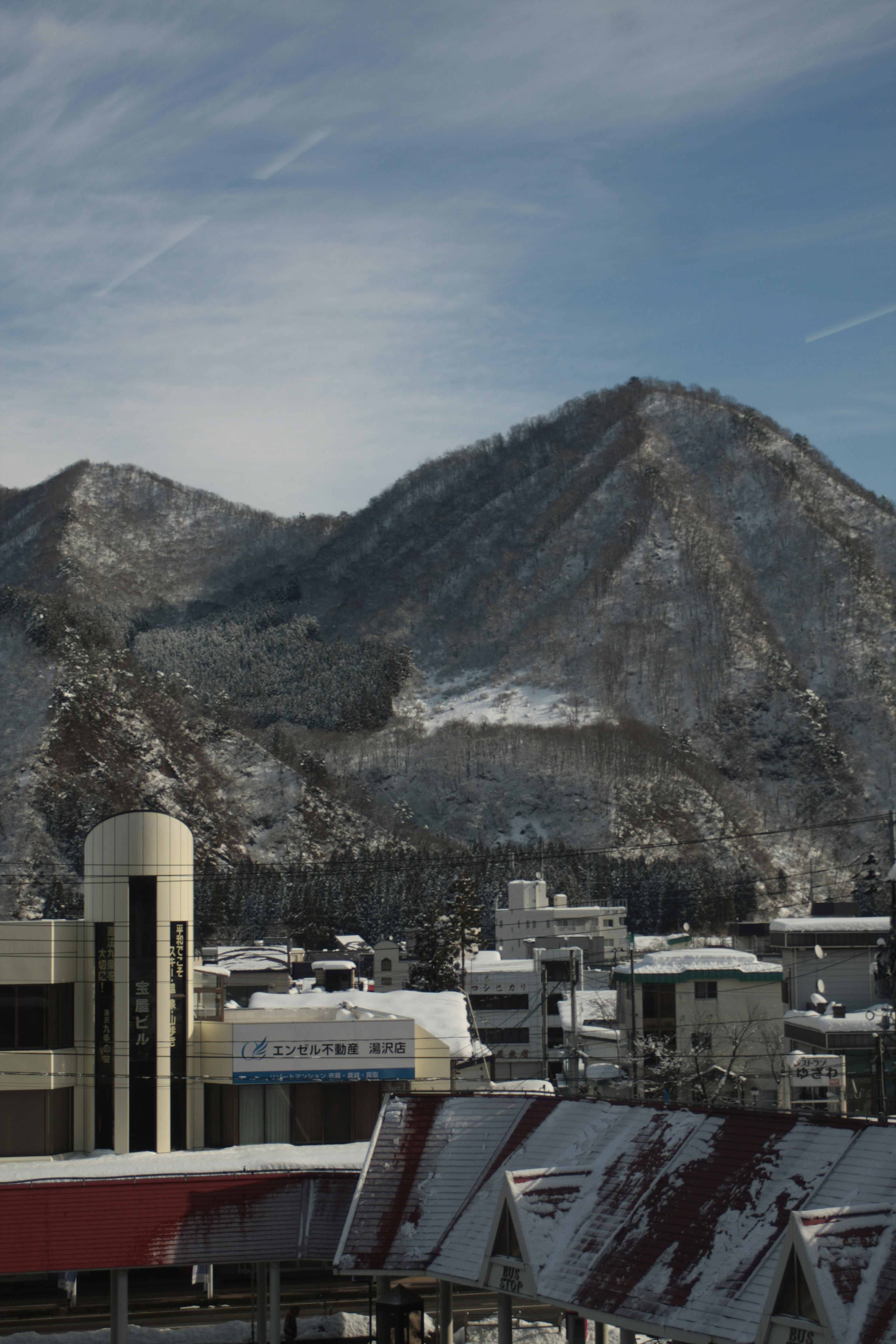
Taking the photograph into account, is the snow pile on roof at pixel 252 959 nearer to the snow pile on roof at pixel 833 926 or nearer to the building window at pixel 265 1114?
the snow pile on roof at pixel 833 926

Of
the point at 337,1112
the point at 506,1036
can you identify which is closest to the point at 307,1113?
the point at 337,1112

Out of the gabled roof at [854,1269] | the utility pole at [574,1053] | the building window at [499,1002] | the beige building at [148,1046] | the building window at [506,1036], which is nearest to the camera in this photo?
the gabled roof at [854,1269]

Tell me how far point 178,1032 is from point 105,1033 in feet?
Result: 7.32

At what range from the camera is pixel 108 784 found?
168750 mm

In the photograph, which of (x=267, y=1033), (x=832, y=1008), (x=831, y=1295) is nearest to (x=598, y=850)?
(x=832, y=1008)

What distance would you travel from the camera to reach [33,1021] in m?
42.4

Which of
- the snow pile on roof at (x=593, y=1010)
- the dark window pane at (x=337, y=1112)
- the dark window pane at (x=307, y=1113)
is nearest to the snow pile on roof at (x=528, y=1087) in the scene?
the dark window pane at (x=337, y=1112)

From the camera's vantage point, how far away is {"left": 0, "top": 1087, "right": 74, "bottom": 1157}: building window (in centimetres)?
4156

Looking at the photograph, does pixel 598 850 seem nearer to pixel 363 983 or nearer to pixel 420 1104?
pixel 363 983

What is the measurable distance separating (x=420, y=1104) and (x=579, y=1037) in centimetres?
3469

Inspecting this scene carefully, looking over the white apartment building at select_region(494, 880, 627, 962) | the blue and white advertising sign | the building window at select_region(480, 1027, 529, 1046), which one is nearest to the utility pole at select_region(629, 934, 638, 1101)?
the building window at select_region(480, 1027, 529, 1046)

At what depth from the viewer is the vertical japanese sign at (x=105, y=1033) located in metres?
42.2

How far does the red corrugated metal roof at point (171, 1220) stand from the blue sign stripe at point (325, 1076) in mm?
11151

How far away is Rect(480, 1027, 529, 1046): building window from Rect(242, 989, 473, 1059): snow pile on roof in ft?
60.4
